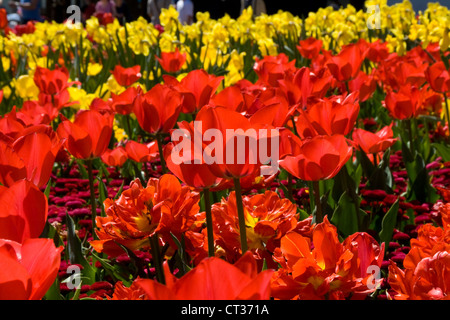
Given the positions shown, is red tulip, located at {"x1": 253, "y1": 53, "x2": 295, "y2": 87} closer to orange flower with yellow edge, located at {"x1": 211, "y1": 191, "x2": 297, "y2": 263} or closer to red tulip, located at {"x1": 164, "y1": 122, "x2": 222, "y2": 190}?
orange flower with yellow edge, located at {"x1": 211, "y1": 191, "x2": 297, "y2": 263}

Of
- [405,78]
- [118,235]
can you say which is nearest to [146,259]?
[118,235]

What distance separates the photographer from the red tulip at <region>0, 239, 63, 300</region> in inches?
24.4

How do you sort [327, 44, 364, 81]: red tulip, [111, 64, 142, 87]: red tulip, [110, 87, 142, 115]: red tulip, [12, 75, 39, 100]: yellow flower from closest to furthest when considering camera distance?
[110, 87, 142, 115]: red tulip
[327, 44, 364, 81]: red tulip
[111, 64, 142, 87]: red tulip
[12, 75, 39, 100]: yellow flower

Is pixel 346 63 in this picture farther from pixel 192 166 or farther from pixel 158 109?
pixel 192 166

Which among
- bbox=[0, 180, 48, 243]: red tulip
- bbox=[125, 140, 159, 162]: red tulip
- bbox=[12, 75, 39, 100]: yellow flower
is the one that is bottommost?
bbox=[12, 75, 39, 100]: yellow flower

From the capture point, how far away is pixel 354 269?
0.89m

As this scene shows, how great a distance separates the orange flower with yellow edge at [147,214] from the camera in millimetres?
1116

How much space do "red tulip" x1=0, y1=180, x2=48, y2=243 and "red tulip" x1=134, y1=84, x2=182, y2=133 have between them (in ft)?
2.85

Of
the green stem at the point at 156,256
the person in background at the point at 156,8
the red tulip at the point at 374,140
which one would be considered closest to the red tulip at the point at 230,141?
the green stem at the point at 156,256

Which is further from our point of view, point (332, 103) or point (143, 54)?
point (143, 54)

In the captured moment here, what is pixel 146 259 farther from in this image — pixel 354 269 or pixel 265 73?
pixel 265 73

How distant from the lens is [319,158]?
1.17m

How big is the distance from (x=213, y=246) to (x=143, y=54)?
4.01 m

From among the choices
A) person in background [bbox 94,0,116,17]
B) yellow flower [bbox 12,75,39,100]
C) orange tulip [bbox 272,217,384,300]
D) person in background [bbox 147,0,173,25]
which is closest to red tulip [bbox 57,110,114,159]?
orange tulip [bbox 272,217,384,300]
